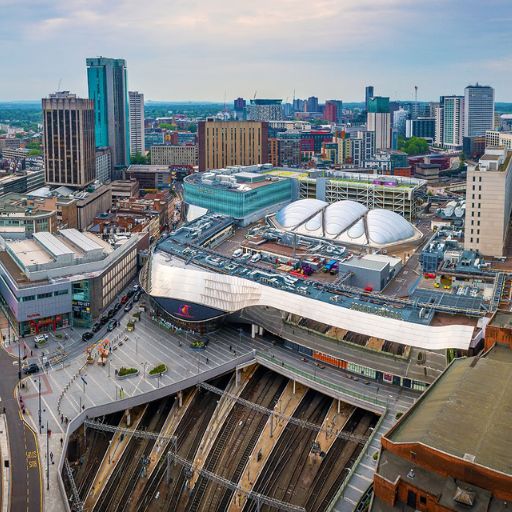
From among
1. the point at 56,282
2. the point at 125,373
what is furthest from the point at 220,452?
the point at 56,282

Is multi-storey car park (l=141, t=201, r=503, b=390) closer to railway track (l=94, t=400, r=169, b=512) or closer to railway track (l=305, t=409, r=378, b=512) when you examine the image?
railway track (l=305, t=409, r=378, b=512)

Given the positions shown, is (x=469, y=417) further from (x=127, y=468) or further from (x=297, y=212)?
(x=297, y=212)

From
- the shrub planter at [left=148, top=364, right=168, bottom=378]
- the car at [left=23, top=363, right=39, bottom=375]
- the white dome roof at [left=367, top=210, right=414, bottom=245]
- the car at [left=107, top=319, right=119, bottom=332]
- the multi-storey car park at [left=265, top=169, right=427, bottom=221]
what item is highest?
the multi-storey car park at [left=265, top=169, right=427, bottom=221]

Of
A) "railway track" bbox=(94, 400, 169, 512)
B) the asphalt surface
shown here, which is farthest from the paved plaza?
"railway track" bbox=(94, 400, 169, 512)

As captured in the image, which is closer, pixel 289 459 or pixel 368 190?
pixel 289 459

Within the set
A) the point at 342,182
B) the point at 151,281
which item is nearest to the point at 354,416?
the point at 151,281

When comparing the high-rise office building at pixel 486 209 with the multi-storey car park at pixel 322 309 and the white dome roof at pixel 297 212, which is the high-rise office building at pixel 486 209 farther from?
the white dome roof at pixel 297 212
